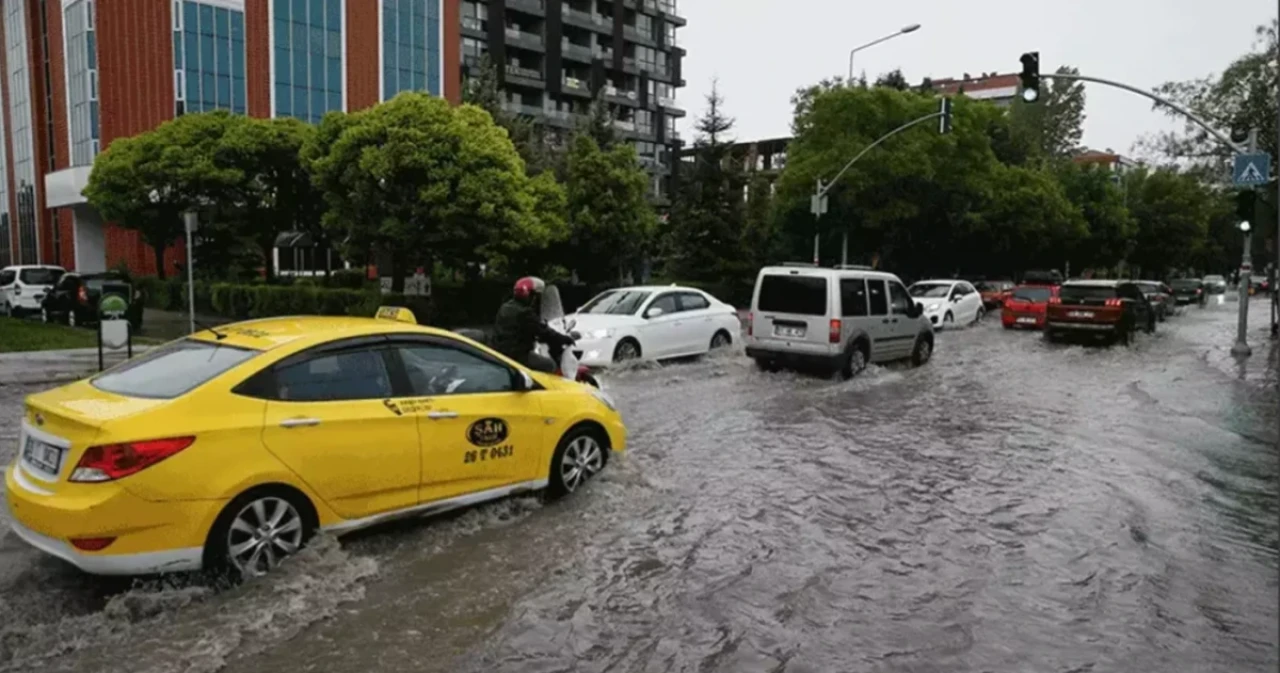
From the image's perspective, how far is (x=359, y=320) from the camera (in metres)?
6.88

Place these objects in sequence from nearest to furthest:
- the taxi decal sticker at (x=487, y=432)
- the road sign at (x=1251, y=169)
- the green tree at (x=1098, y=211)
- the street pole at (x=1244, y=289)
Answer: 1. the taxi decal sticker at (x=487, y=432)
2. the road sign at (x=1251, y=169)
3. the street pole at (x=1244, y=289)
4. the green tree at (x=1098, y=211)

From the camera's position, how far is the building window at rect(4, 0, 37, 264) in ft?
169

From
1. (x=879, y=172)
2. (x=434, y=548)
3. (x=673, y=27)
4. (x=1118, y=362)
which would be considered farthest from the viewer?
(x=673, y=27)

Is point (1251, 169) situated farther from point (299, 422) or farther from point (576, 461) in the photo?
point (299, 422)

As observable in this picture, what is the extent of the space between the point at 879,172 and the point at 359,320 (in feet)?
103

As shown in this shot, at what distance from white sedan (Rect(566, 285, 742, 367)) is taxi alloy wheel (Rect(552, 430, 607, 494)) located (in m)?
7.38

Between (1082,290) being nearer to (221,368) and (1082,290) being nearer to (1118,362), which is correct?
(1118,362)

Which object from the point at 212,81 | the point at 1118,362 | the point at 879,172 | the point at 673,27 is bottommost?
the point at 1118,362

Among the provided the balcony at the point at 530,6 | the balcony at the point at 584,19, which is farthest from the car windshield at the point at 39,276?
the balcony at the point at 584,19

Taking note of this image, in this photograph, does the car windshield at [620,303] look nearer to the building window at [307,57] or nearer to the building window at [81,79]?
the building window at [307,57]

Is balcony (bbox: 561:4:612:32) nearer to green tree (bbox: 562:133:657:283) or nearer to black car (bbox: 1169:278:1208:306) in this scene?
black car (bbox: 1169:278:1208:306)

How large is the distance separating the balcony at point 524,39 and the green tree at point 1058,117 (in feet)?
114

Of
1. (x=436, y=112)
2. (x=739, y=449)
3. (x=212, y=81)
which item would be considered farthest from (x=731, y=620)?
(x=212, y=81)

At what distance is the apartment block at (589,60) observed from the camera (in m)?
66.4
